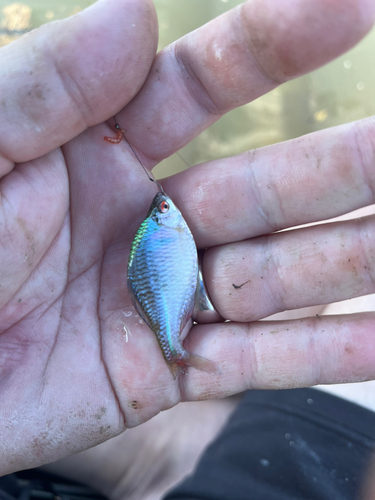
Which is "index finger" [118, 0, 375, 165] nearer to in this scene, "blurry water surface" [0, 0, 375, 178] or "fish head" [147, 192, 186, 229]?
"fish head" [147, 192, 186, 229]

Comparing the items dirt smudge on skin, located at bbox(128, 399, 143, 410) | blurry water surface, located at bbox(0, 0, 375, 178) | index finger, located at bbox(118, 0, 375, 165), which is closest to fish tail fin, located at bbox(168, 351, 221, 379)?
dirt smudge on skin, located at bbox(128, 399, 143, 410)

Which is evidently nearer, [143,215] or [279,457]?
[143,215]

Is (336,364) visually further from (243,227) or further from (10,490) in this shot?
(10,490)

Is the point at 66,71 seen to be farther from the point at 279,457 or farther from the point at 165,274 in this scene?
the point at 279,457

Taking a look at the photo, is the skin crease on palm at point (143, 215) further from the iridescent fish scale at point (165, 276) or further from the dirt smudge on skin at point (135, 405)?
the iridescent fish scale at point (165, 276)

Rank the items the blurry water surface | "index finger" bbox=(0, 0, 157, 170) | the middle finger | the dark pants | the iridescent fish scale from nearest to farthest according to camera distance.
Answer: "index finger" bbox=(0, 0, 157, 170)
the iridescent fish scale
the middle finger
the dark pants
the blurry water surface

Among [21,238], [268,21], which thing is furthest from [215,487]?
[268,21]

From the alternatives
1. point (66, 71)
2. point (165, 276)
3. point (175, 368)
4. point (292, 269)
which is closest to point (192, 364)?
point (175, 368)

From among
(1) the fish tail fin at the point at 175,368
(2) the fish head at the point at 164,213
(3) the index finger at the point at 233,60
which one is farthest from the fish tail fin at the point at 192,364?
(3) the index finger at the point at 233,60
